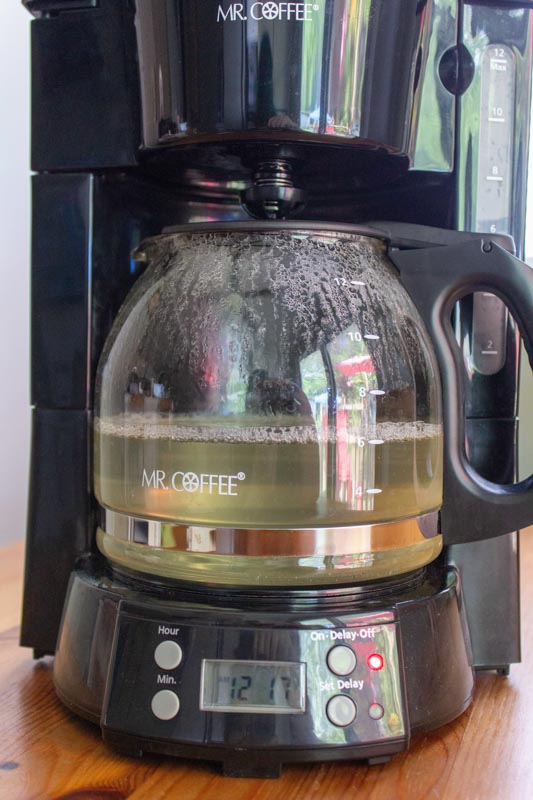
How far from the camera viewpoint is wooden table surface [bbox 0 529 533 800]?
0.52 m

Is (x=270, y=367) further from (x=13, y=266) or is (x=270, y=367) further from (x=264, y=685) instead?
(x=13, y=266)

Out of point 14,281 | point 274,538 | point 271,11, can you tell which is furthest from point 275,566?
point 14,281

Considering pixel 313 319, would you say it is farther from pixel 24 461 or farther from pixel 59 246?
pixel 24 461

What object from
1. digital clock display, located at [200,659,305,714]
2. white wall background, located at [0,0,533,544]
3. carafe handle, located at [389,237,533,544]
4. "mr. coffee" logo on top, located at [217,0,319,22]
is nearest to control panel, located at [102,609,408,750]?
digital clock display, located at [200,659,305,714]

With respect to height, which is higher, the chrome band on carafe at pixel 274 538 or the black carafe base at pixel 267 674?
the chrome band on carafe at pixel 274 538

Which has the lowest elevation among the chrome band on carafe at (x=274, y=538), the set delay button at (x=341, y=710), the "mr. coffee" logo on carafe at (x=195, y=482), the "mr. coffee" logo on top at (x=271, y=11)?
the set delay button at (x=341, y=710)

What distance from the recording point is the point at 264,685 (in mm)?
529

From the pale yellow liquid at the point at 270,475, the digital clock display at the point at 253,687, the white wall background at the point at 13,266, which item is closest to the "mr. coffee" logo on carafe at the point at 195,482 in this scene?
the pale yellow liquid at the point at 270,475

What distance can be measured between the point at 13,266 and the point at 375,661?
0.94 meters

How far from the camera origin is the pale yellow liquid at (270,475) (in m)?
0.56

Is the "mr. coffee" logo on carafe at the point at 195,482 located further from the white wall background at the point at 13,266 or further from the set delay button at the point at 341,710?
the white wall background at the point at 13,266

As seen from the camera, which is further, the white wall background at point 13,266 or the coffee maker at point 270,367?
the white wall background at point 13,266

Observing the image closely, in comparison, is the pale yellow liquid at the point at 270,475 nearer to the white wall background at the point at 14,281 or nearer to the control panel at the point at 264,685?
the control panel at the point at 264,685

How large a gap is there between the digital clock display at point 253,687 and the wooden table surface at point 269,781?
0.15ft
